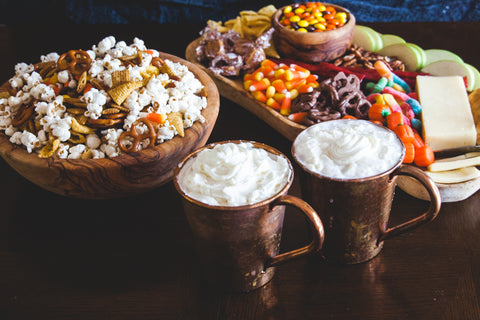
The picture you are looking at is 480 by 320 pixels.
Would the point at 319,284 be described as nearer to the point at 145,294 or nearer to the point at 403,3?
the point at 145,294

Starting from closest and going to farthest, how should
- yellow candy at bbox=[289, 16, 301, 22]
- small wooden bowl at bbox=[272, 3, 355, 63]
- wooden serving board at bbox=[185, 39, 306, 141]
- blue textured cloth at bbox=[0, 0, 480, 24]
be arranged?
wooden serving board at bbox=[185, 39, 306, 141]
small wooden bowl at bbox=[272, 3, 355, 63]
yellow candy at bbox=[289, 16, 301, 22]
blue textured cloth at bbox=[0, 0, 480, 24]

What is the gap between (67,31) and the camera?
117 inches

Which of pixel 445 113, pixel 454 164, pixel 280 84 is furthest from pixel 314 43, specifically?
pixel 454 164

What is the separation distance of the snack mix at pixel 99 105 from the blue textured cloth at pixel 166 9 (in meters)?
2.28

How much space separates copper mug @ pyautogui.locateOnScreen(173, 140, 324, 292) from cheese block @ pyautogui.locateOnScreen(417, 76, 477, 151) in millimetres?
838

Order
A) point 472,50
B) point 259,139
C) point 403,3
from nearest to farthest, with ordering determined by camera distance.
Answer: point 259,139
point 472,50
point 403,3

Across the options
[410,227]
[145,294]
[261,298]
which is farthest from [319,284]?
[145,294]

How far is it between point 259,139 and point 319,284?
785mm

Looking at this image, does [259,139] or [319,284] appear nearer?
[319,284]

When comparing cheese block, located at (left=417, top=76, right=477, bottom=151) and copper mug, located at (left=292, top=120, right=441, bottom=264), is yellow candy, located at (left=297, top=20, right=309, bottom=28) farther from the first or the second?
copper mug, located at (left=292, top=120, right=441, bottom=264)

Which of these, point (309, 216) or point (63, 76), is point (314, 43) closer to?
point (63, 76)

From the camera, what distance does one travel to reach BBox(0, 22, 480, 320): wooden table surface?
1136 millimetres

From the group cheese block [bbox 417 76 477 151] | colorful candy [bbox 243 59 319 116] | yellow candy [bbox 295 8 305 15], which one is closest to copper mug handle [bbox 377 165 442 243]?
cheese block [bbox 417 76 477 151]

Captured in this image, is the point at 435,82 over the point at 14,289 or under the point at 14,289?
over
